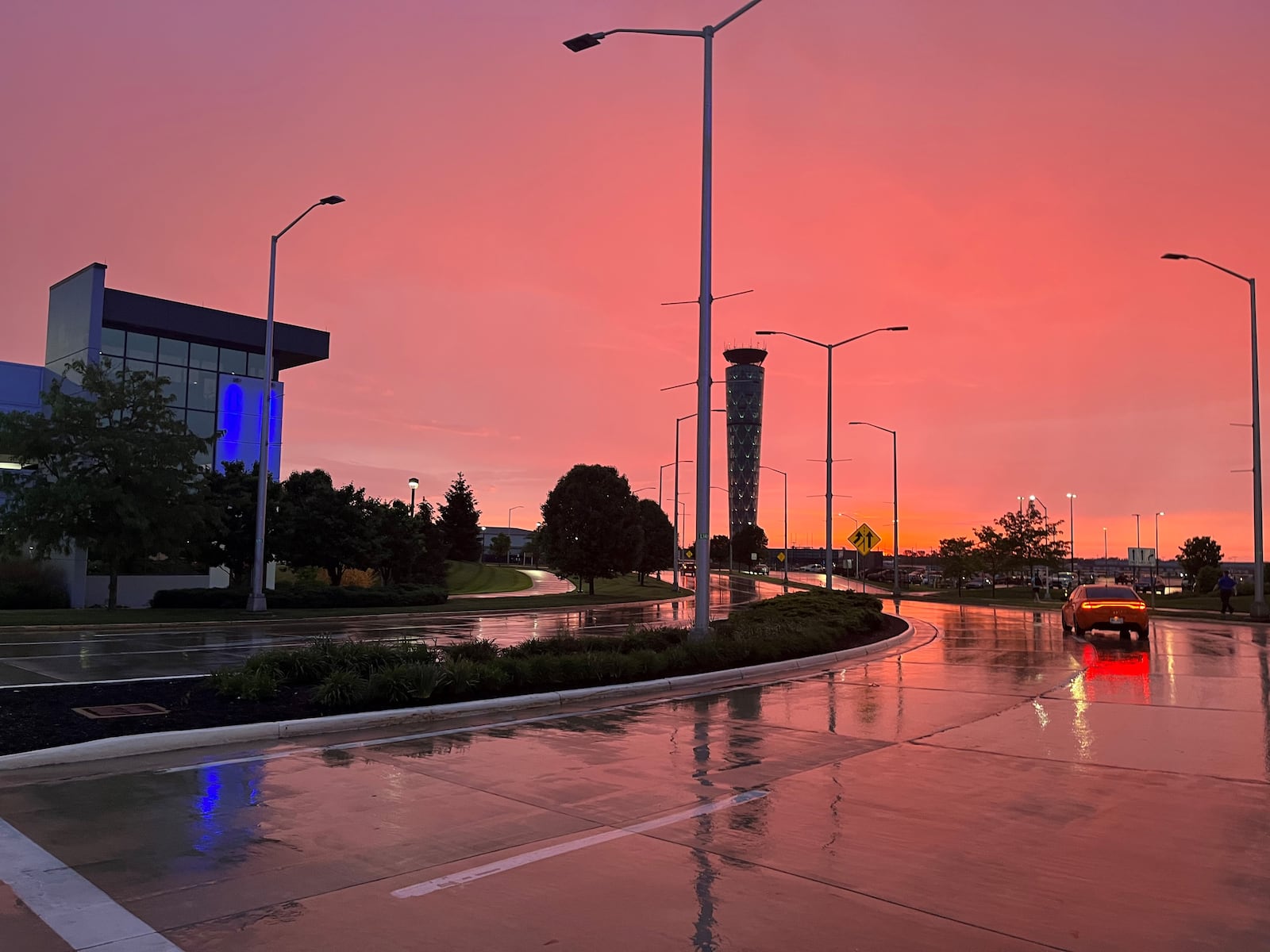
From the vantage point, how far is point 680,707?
42.1 feet

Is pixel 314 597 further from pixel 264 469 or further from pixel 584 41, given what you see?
pixel 584 41

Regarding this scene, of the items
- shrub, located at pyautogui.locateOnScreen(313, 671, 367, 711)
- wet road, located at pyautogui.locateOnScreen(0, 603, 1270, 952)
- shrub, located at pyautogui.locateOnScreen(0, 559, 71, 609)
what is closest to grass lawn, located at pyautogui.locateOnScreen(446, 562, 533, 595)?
shrub, located at pyautogui.locateOnScreen(0, 559, 71, 609)

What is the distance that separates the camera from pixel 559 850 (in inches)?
249

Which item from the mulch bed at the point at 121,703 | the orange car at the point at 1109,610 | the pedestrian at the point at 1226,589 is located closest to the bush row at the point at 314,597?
the mulch bed at the point at 121,703

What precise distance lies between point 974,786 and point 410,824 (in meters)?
4.76

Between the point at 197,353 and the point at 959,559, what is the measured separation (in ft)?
159

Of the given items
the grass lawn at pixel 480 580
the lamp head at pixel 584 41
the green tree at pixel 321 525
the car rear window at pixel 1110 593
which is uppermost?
the lamp head at pixel 584 41

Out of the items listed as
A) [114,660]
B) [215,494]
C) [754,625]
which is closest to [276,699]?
[114,660]

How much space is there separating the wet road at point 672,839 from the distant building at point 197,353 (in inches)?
1552

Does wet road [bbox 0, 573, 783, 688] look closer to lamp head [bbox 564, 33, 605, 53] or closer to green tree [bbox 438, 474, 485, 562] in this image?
lamp head [bbox 564, 33, 605, 53]

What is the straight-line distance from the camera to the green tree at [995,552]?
6219cm

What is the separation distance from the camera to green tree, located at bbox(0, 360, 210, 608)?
2956 cm

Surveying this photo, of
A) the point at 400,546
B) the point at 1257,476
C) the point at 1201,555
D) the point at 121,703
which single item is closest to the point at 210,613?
the point at 121,703

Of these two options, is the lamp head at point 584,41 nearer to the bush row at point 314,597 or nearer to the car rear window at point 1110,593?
the car rear window at point 1110,593
